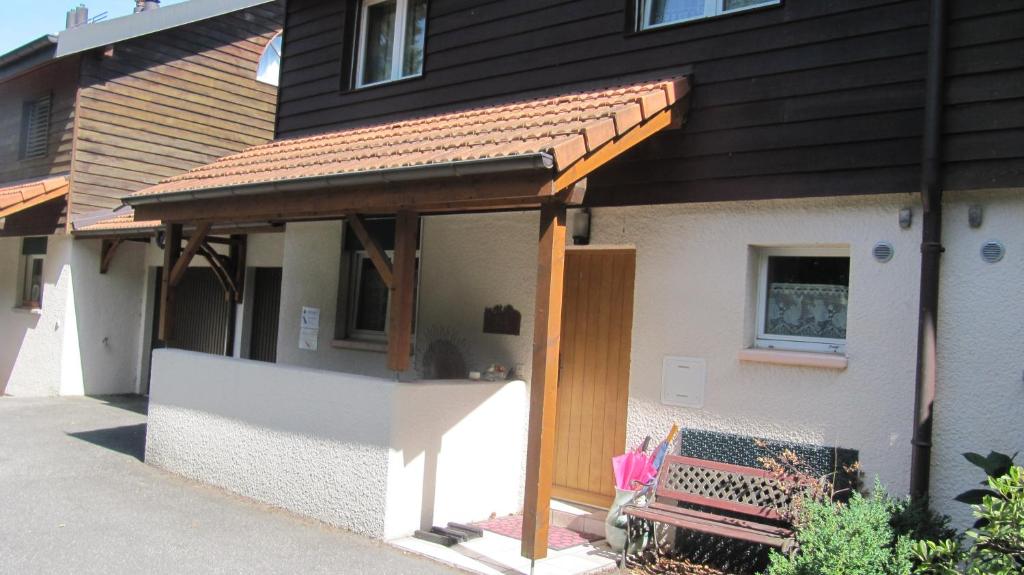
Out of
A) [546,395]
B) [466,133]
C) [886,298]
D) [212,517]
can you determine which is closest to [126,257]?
[212,517]

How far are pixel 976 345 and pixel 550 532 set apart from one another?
321 centimetres

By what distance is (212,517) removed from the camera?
21.8 ft

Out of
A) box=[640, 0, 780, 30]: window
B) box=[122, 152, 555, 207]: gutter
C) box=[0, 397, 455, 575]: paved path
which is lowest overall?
box=[0, 397, 455, 575]: paved path

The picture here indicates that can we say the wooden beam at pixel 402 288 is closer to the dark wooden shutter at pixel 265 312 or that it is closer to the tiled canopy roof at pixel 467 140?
the tiled canopy roof at pixel 467 140

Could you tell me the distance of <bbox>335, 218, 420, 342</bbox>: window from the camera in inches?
356

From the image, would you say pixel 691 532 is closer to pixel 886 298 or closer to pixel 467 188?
pixel 886 298

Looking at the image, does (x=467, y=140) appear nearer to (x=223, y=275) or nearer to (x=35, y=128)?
(x=223, y=275)

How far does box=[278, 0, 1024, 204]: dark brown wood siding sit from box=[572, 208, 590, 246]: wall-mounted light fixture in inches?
5.6

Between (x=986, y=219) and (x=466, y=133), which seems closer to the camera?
(x=986, y=219)

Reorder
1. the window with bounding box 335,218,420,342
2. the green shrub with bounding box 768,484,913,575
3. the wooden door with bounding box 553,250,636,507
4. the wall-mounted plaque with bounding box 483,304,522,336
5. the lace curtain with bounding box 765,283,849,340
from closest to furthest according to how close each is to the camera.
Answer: the green shrub with bounding box 768,484,913,575, the lace curtain with bounding box 765,283,849,340, the wooden door with bounding box 553,250,636,507, the wall-mounted plaque with bounding box 483,304,522,336, the window with bounding box 335,218,420,342

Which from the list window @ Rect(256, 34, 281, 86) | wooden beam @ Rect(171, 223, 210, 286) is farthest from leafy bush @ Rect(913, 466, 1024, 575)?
window @ Rect(256, 34, 281, 86)

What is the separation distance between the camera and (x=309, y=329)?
366 inches

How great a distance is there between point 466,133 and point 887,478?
150 inches

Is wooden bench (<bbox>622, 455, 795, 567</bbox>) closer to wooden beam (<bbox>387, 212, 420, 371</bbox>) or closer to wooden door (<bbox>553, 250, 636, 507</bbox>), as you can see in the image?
wooden door (<bbox>553, 250, 636, 507</bbox>)
